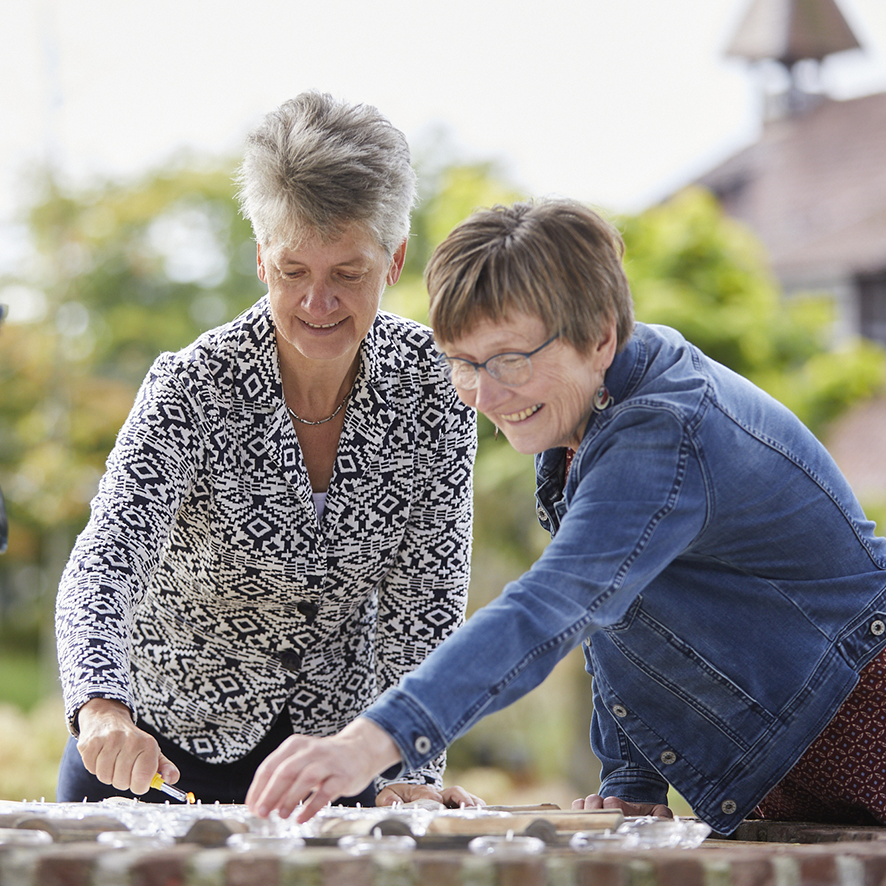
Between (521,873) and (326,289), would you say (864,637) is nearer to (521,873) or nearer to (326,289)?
(521,873)

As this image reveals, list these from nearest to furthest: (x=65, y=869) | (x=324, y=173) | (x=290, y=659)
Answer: (x=65, y=869) → (x=324, y=173) → (x=290, y=659)

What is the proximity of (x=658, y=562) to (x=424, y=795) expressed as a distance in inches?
30.3

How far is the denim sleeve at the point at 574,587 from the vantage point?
57.4 inches

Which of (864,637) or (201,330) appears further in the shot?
(201,330)

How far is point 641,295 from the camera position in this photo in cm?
984

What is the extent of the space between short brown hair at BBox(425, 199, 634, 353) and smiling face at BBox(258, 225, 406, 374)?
1.20ft

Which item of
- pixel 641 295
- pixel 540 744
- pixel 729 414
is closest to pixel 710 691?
pixel 729 414

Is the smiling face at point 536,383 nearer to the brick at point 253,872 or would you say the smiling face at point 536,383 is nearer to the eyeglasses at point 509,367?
the eyeglasses at point 509,367

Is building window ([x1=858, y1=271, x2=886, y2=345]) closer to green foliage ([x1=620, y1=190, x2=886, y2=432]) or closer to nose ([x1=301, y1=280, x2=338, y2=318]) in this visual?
green foliage ([x1=620, y1=190, x2=886, y2=432])

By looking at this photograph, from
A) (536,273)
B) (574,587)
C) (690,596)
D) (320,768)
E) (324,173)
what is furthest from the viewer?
(324,173)

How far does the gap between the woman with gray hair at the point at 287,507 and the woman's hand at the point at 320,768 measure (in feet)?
1.69

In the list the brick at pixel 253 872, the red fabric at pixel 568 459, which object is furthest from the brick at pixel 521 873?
the red fabric at pixel 568 459

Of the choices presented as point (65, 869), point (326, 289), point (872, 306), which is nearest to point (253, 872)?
point (65, 869)

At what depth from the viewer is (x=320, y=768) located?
139 cm
